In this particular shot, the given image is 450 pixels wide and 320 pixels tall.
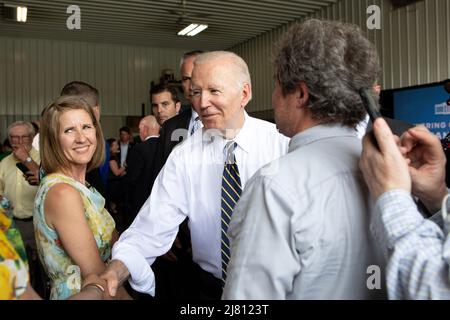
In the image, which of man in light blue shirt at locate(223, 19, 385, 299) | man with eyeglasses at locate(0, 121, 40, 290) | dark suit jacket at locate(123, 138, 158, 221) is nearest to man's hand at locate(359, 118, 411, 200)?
man in light blue shirt at locate(223, 19, 385, 299)

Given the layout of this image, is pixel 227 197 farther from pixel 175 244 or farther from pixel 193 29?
pixel 193 29

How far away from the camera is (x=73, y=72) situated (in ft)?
41.5

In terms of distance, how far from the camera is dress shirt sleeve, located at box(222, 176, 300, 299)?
109cm

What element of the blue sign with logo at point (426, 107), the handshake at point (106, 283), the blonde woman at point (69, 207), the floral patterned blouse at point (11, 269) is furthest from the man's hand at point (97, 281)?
the blue sign with logo at point (426, 107)

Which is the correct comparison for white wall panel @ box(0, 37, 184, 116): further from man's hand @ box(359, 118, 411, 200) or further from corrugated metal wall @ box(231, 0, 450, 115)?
man's hand @ box(359, 118, 411, 200)

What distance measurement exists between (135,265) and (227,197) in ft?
1.66

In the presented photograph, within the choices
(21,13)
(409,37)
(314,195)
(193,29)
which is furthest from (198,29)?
(314,195)

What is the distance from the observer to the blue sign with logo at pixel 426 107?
22.3 ft

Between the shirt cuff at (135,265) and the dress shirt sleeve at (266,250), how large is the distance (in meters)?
0.64

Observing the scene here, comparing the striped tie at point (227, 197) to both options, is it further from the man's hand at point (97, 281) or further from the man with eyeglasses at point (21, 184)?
Answer: the man with eyeglasses at point (21, 184)

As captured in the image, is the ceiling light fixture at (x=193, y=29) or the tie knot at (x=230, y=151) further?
the ceiling light fixture at (x=193, y=29)

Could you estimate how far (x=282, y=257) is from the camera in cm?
108

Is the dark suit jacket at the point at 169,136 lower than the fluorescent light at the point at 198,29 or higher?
lower

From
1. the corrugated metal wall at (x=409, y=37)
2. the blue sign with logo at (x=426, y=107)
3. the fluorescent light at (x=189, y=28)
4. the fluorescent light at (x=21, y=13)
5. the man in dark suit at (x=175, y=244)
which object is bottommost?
the man in dark suit at (x=175, y=244)
